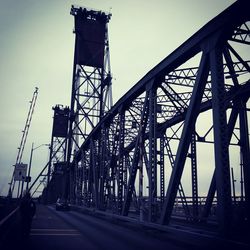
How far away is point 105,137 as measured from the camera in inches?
1053

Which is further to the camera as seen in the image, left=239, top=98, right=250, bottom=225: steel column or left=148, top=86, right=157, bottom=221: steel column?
left=148, top=86, right=157, bottom=221: steel column

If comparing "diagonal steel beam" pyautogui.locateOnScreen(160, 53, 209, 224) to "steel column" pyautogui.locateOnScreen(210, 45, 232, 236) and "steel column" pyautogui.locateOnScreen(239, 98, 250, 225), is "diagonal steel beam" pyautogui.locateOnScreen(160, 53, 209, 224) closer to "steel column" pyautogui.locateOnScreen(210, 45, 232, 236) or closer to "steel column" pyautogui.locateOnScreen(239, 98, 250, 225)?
"steel column" pyautogui.locateOnScreen(210, 45, 232, 236)

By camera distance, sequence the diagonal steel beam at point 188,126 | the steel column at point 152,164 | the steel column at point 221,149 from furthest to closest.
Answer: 1. the steel column at point 152,164
2. the diagonal steel beam at point 188,126
3. the steel column at point 221,149

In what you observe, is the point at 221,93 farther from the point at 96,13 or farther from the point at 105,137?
the point at 96,13

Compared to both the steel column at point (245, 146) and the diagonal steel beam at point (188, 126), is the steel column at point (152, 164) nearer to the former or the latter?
the diagonal steel beam at point (188, 126)

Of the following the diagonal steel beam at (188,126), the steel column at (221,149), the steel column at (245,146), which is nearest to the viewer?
the steel column at (221,149)

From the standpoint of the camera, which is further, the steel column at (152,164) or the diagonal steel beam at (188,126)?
the steel column at (152,164)

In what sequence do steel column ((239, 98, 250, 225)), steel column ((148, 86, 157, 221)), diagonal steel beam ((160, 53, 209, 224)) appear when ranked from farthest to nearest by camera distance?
steel column ((148, 86, 157, 221))
steel column ((239, 98, 250, 225))
diagonal steel beam ((160, 53, 209, 224))

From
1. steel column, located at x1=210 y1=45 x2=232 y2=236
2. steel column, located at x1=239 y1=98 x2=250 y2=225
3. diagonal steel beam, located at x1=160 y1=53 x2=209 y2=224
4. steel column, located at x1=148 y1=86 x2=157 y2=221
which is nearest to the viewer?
steel column, located at x1=210 y1=45 x2=232 y2=236

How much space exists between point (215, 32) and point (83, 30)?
27.6 m

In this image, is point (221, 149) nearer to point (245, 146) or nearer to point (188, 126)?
point (188, 126)

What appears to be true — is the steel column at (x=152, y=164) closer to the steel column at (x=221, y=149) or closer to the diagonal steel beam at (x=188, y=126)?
the diagonal steel beam at (x=188, y=126)

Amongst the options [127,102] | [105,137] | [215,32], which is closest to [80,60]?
[105,137]

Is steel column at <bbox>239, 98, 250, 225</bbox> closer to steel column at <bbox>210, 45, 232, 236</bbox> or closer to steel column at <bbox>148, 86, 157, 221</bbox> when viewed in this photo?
steel column at <bbox>148, 86, 157, 221</bbox>
